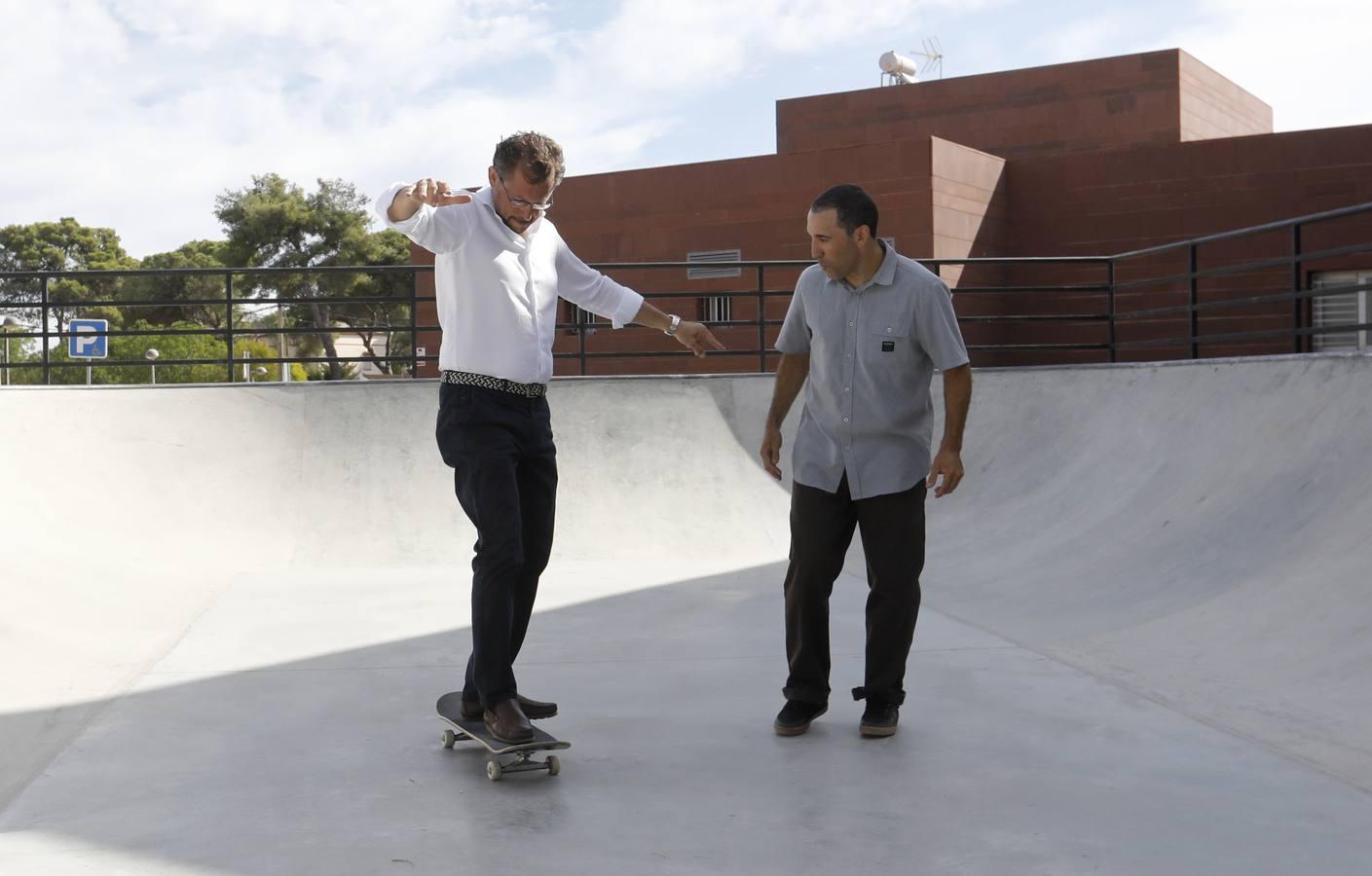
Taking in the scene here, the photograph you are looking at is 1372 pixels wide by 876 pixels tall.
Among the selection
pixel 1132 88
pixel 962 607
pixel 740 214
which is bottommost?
pixel 962 607

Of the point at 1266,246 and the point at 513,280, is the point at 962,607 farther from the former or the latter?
the point at 1266,246

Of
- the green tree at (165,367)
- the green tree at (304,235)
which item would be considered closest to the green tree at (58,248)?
the green tree at (165,367)

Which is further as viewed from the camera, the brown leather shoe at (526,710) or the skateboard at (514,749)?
the brown leather shoe at (526,710)

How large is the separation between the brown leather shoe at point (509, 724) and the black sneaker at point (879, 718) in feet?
3.55

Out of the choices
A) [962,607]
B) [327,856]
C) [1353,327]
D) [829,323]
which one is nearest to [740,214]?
[1353,327]

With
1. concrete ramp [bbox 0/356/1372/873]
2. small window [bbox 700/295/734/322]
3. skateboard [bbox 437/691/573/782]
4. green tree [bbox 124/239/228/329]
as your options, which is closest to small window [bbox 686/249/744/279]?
small window [bbox 700/295/734/322]

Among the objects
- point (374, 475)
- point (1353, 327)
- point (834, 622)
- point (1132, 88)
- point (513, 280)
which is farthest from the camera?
point (1132, 88)

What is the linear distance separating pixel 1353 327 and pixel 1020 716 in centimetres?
501

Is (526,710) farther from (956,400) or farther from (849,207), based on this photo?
(849,207)

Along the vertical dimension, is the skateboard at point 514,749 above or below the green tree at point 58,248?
below

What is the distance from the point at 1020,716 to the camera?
4.10 meters

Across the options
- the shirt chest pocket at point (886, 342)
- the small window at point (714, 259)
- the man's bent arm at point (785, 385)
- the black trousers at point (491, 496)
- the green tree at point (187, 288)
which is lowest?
the black trousers at point (491, 496)

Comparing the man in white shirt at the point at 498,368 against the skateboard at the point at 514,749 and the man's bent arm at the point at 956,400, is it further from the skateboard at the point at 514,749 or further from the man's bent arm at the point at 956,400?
the man's bent arm at the point at 956,400

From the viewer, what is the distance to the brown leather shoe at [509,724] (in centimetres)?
338
